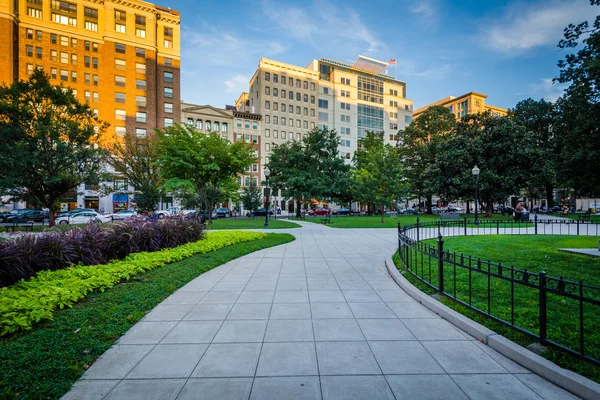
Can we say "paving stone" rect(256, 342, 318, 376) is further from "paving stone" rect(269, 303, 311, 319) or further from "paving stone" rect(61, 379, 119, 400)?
"paving stone" rect(61, 379, 119, 400)

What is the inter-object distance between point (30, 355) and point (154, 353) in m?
1.29

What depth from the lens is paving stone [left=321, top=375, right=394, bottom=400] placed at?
283 cm

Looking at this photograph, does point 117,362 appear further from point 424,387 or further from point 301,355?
point 424,387

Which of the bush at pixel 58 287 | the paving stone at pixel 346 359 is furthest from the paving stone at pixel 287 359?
the bush at pixel 58 287

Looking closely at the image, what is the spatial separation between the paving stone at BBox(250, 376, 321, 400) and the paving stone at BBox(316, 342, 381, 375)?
0.25 metres

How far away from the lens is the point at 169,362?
3469 mm

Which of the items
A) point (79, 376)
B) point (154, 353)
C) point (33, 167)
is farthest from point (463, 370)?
point (33, 167)

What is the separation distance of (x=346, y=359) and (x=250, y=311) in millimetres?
2183

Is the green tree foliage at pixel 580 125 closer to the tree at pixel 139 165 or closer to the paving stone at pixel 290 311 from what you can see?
the paving stone at pixel 290 311

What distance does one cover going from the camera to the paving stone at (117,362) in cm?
322

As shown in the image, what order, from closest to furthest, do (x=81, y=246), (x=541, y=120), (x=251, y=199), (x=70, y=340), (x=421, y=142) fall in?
1. (x=70, y=340)
2. (x=81, y=246)
3. (x=251, y=199)
4. (x=541, y=120)
5. (x=421, y=142)

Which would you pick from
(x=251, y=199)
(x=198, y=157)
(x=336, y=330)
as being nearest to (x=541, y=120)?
(x=251, y=199)

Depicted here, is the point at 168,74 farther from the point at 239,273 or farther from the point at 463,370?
the point at 463,370

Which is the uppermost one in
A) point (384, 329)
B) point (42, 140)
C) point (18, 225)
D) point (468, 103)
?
point (468, 103)
